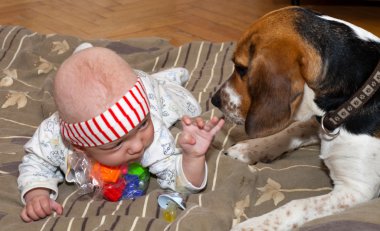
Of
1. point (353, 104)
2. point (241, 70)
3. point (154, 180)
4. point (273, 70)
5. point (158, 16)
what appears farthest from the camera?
point (158, 16)

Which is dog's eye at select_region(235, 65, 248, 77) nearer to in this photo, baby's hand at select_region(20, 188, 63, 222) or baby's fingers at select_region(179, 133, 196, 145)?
baby's fingers at select_region(179, 133, 196, 145)

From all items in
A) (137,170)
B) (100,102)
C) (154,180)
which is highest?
(100,102)

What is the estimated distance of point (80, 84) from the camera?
79.0 inches

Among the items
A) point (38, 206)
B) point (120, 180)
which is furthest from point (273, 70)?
point (38, 206)

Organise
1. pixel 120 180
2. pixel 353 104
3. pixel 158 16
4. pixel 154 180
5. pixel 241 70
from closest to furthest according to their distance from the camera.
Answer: pixel 353 104 → pixel 241 70 → pixel 120 180 → pixel 154 180 → pixel 158 16

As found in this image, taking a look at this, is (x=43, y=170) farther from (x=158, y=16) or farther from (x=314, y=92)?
(x=158, y=16)

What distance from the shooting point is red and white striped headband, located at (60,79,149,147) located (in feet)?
6.63

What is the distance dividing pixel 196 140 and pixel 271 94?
0.35 meters

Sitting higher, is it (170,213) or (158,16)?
(170,213)

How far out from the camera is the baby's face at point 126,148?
2.13m

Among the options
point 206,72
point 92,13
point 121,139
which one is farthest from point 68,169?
A: point 92,13

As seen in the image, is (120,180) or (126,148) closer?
(126,148)

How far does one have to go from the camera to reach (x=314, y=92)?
216 cm

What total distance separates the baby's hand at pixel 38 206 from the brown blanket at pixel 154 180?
3 cm
